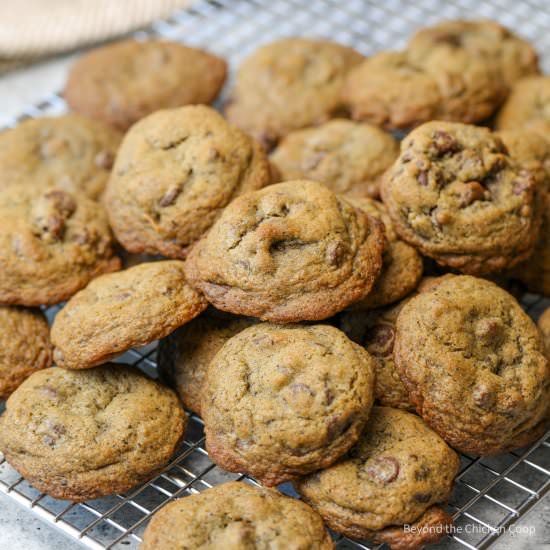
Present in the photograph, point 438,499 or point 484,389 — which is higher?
point 484,389

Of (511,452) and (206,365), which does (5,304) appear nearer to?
Result: (206,365)

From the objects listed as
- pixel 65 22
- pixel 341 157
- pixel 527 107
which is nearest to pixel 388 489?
pixel 341 157

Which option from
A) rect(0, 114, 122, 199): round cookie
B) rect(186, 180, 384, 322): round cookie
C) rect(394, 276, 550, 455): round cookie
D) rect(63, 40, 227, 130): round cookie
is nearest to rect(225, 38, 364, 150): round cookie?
rect(63, 40, 227, 130): round cookie

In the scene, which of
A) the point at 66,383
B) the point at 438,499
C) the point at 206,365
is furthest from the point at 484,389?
the point at 66,383

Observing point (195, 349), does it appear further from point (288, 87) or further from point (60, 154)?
point (288, 87)

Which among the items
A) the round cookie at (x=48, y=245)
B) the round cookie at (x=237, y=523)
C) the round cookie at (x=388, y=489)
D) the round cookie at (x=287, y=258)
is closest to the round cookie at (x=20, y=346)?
the round cookie at (x=48, y=245)
